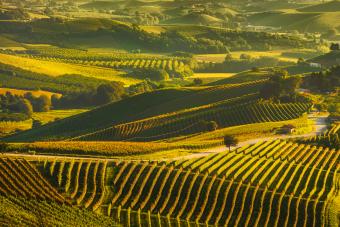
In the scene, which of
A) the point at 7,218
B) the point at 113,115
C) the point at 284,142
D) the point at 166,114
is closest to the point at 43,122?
the point at 113,115

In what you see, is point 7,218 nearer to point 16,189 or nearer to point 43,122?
point 16,189

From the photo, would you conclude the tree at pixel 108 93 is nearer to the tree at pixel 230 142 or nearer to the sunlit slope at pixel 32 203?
the tree at pixel 230 142

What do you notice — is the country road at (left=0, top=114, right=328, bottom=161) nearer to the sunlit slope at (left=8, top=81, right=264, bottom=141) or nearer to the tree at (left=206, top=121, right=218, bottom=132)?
the tree at (left=206, top=121, right=218, bottom=132)

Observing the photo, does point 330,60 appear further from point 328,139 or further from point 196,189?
point 196,189

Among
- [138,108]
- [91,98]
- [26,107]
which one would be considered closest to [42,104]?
[26,107]

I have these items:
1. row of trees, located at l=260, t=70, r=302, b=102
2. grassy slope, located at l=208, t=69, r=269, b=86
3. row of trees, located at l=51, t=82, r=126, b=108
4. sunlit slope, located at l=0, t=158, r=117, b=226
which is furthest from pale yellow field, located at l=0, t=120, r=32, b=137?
sunlit slope, located at l=0, t=158, r=117, b=226

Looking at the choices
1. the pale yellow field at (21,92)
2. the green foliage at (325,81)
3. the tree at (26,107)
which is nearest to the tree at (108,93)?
the pale yellow field at (21,92)
